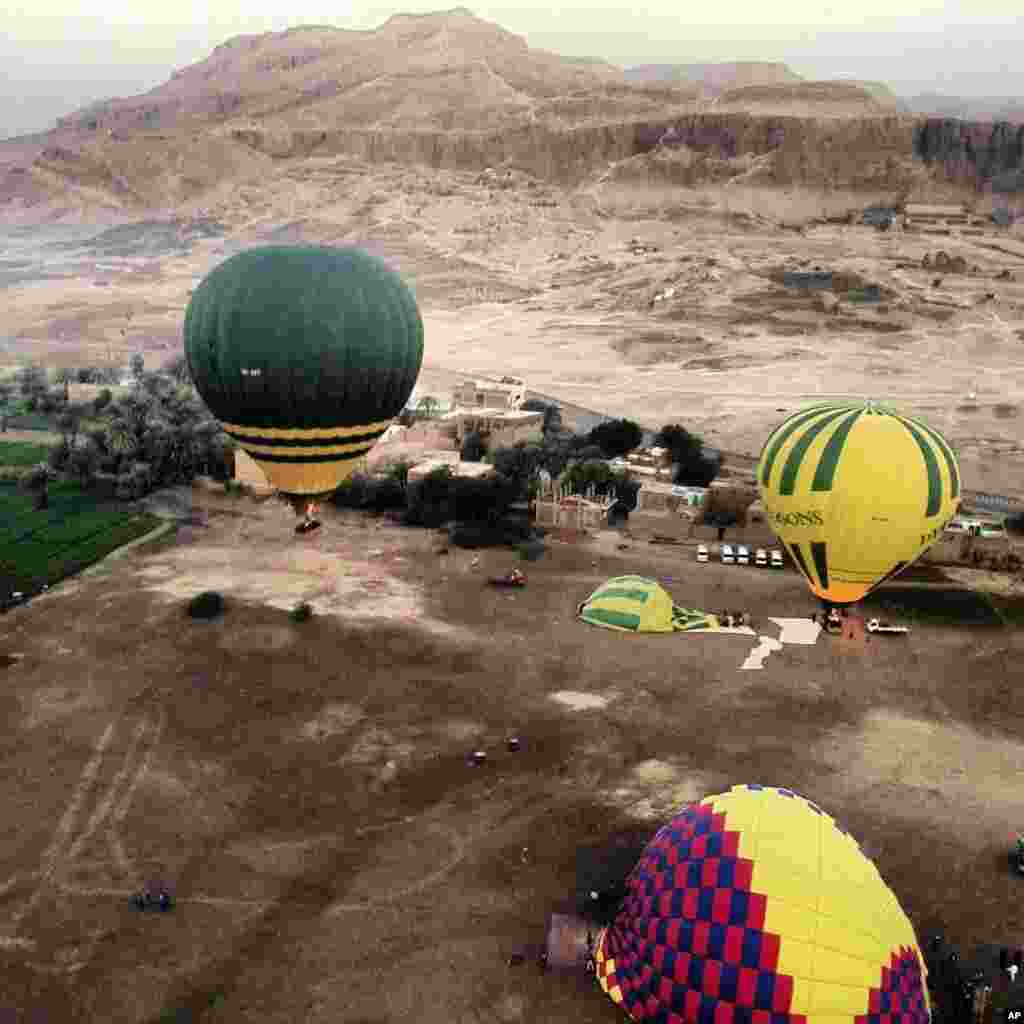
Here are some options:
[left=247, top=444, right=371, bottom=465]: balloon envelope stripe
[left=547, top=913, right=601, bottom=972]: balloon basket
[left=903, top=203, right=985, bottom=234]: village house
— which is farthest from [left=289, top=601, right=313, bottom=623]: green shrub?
[left=903, top=203, right=985, bottom=234]: village house

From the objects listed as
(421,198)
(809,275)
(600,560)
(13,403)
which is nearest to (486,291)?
(809,275)

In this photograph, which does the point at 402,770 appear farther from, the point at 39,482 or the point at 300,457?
the point at 39,482

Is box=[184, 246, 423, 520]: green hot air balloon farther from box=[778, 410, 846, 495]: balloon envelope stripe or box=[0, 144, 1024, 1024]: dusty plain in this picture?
box=[778, 410, 846, 495]: balloon envelope stripe

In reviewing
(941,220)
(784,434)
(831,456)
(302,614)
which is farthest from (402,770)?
(941,220)

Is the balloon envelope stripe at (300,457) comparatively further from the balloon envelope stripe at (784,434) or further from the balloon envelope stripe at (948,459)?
the balloon envelope stripe at (948,459)

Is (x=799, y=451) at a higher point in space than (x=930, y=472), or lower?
higher

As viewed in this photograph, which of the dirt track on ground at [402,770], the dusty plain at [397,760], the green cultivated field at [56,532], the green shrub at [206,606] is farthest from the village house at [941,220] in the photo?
the green shrub at [206,606]
